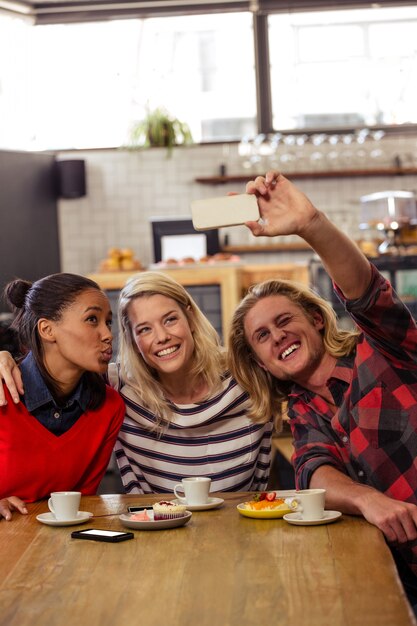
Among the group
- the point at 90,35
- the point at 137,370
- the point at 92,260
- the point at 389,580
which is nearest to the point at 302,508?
the point at 389,580

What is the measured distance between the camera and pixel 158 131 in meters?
7.75

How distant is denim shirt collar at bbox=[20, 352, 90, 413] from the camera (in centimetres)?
229

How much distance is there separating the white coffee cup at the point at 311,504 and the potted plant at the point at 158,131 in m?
6.17

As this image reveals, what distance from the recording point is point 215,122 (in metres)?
8.02

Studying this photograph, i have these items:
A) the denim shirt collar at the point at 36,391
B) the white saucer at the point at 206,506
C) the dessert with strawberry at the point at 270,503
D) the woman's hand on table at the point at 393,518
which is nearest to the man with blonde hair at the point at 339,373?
the woman's hand on table at the point at 393,518

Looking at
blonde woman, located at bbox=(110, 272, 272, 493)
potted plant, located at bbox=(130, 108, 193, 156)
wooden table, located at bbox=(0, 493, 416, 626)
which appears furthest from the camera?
potted plant, located at bbox=(130, 108, 193, 156)

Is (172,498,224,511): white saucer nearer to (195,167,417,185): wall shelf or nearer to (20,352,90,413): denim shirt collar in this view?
(20,352,90,413): denim shirt collar

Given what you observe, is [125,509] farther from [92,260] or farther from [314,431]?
[92,260]

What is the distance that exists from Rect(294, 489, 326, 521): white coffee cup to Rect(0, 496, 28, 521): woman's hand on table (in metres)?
0.61

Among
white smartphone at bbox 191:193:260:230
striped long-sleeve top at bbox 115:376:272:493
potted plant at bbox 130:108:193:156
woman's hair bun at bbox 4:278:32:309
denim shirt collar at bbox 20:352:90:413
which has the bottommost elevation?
striped long-sleeve top at bbox 115:376:272:493

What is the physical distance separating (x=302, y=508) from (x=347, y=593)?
1.39ft

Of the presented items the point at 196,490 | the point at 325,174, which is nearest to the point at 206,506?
the point at 196,490

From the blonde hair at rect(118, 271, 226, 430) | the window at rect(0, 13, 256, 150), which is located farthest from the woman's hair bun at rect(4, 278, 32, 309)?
the window at rect(0, 13, 256, 150)

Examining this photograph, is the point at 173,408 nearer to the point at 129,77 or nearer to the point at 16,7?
the point at 129,77
